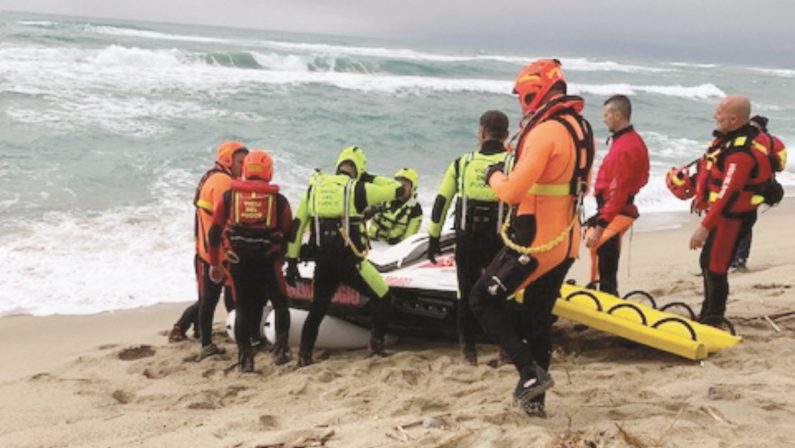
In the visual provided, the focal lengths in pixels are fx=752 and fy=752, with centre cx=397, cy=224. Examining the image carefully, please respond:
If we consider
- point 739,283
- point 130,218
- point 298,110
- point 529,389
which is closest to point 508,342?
point 529,389

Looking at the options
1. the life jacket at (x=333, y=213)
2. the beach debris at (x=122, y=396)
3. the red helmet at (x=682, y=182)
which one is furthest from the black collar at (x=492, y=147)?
the beach debris at (x=122, y=396)

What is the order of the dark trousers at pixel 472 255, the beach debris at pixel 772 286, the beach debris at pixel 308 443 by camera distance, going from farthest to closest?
the beach debris at pixel 772 286 → the dark trousers at pixel 472 255 → the beach debris at pixel 308 443

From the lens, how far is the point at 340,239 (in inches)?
201

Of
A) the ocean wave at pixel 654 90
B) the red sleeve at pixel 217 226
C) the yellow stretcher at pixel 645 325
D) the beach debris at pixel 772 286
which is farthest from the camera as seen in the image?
the ocean wave at pixel 654 90

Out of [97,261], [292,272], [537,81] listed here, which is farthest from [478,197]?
[97,261]

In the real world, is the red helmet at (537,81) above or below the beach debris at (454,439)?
above

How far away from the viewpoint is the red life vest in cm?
490

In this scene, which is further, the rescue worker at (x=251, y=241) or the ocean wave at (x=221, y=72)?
the ocean wave at (x=221, y=72)

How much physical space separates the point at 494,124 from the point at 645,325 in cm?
161

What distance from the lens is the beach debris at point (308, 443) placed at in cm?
329

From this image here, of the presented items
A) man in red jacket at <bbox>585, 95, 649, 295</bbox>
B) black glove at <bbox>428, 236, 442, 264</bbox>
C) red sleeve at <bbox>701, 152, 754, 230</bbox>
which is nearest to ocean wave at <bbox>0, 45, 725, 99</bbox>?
black glove at <bbox>428, 236, 442, 264</bbox>

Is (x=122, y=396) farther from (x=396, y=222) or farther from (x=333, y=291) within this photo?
(x=396, y=222)

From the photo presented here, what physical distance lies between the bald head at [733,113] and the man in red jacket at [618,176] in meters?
0.50

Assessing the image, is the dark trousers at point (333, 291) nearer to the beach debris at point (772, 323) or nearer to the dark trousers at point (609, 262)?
the dark trousers at point (609, 262)
